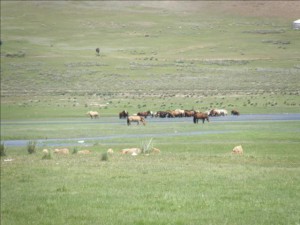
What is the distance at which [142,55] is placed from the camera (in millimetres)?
100438

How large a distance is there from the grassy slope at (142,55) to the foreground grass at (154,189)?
4333mm

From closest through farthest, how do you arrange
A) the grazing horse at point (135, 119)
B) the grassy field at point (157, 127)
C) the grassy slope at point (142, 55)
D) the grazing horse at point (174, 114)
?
the grassy field at point (157, 127)
the grazing horse at point (135, 119)
the grazing horse at point (174, 114)
the grassy slope at point (142, 55)

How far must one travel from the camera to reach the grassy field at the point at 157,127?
14750 mm

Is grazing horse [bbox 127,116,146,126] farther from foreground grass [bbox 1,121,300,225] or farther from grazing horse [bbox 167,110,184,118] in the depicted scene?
foreground grass [bbox 1,121,300,225]

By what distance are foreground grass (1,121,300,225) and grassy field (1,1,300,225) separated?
0.04 m

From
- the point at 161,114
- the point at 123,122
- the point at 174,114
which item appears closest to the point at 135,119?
the point at 123,122

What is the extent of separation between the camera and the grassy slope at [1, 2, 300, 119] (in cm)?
5650

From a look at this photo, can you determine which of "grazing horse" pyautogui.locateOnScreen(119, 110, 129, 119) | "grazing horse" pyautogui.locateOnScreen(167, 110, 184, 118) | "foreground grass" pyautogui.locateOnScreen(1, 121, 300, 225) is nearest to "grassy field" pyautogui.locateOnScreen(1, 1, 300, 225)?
"foreground grass" pyautogui.locateOnScreen(1, 121, 300, 225)

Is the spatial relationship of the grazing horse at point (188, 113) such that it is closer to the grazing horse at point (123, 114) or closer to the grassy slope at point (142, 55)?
the grassy slope at point (142, 55)

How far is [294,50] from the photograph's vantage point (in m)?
9.95

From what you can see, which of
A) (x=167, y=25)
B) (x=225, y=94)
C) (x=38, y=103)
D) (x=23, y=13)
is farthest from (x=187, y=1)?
(x=225, y=94)

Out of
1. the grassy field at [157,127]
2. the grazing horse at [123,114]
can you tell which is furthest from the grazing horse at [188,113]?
the grazing horse at [123,114]

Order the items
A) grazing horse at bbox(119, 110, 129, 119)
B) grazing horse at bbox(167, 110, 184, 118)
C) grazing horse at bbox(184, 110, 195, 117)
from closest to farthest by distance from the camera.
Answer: grazing horse at bbox(119, 110, 129, 119) < grazing horse at bbox(184, 110, 195, 117) < grazing horse at bbox(167, 110, 184, 118)

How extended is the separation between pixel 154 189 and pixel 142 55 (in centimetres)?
8389
